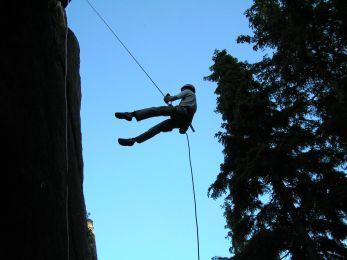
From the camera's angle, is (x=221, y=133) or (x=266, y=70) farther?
(x=221, y=133)

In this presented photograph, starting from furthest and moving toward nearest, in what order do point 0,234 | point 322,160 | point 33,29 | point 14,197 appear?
1. point 322,160
2. point 33,29
3. point 14,197
4. point 0,234

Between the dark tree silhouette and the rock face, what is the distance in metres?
6.95

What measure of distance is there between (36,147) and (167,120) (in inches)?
154

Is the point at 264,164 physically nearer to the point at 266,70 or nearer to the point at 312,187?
the point at 312,187

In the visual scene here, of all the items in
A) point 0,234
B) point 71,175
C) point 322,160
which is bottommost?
point 0,234

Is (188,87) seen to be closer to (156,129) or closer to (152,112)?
(156,129)

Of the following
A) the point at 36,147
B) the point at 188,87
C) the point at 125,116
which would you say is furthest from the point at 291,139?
the point at 36,147

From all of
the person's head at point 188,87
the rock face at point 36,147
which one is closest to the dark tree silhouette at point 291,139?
the person's head at point 188,87

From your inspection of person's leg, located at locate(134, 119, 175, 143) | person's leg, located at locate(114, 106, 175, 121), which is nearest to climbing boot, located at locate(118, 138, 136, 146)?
person's leg, located at locate(134, 119, 175, 143)

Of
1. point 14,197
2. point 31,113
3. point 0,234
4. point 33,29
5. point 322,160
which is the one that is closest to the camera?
point 0,234

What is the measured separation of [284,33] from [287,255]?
7197 mm

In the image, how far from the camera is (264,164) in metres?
13.3

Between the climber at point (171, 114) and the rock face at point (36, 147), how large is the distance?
64.3 inches

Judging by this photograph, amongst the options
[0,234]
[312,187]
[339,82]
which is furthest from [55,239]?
[312,187]
